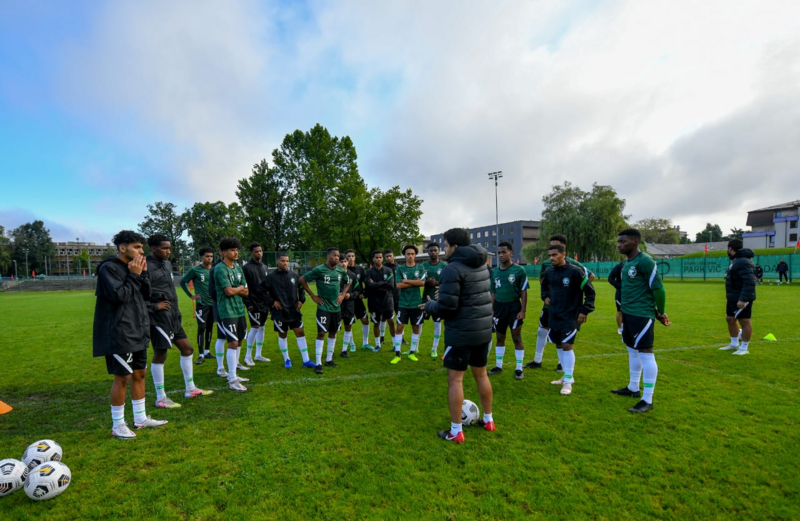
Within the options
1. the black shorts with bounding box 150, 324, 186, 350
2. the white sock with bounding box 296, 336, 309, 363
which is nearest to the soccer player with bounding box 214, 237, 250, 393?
the black shorts with bounding box 150, 324, 186, 350

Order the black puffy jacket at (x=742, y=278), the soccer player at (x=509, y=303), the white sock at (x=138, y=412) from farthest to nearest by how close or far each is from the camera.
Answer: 1. the black puffy jacket at (x=742, y=278)
2. the soccer player at (x=509, y=303)
3. the white sock at (x=138, y=412)

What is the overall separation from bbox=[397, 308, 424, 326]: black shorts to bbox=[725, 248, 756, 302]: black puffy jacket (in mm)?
6585

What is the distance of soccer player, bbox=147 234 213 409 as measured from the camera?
17.5ft

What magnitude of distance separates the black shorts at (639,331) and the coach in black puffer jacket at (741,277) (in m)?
4.49

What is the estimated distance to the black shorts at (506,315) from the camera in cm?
655

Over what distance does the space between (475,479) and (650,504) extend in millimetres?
1373

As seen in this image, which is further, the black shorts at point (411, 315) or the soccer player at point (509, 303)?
the black shorts at point (411, 315)

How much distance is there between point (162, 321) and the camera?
5.35 m

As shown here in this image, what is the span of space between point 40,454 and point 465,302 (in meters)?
4.29

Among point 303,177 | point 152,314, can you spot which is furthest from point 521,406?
point 303,177

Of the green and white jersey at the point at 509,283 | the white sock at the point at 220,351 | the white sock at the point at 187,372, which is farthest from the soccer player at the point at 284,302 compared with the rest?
the green and white jersey at the point at 509,283

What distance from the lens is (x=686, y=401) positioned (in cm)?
521

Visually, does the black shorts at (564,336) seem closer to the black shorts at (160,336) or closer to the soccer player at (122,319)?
the soccer player at (122,319)

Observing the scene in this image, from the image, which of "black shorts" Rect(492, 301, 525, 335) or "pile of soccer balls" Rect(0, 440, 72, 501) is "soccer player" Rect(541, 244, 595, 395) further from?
"pile of soccer balls" Rect(0, 440, 72, 501)
